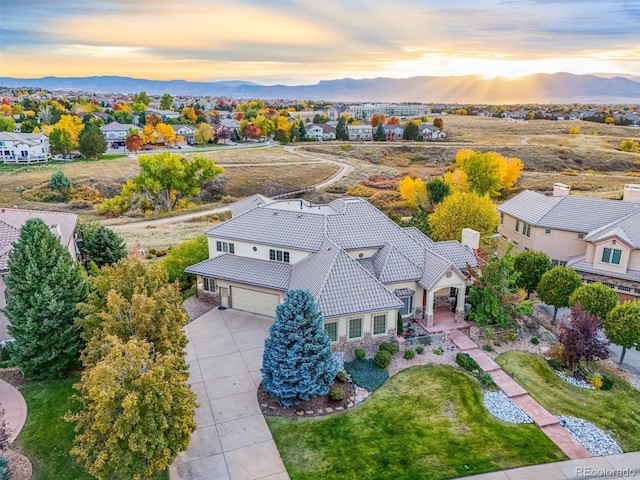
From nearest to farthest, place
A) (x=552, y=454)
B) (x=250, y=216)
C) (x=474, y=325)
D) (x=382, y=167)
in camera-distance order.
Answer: (x=552, y=454)
(x=474, y=325)
(x=250, y=216)
(x=382, y=167)

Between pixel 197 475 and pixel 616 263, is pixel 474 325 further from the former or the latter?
pixel 197 475

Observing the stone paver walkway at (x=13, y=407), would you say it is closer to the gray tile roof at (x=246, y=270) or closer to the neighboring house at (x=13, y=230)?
the neighboring house at (x=13, y=230)

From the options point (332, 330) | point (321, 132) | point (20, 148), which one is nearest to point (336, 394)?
point (332, 330)

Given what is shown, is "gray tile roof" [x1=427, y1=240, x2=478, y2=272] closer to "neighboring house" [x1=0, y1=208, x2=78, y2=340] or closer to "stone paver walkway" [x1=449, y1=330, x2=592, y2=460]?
"stone paver walkway" [x1=449, y1=330, x2=592, y2=460]

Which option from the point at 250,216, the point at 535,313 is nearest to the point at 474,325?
the point at 535,313

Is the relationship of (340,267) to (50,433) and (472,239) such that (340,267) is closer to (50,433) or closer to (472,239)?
(472,239)

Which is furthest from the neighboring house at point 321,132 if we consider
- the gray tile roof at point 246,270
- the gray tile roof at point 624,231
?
the gray tile roof at point 246,270
